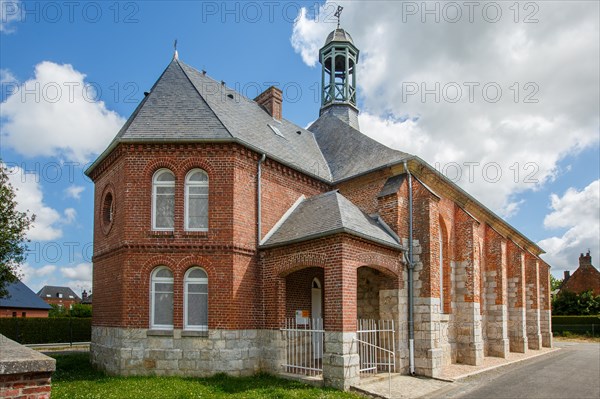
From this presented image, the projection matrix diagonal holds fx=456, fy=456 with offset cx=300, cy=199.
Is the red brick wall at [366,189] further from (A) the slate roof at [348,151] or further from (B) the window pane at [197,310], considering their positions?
(B) the window pane at [197,310]

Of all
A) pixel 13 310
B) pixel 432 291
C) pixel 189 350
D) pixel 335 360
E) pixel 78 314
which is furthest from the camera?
pixel 78 314

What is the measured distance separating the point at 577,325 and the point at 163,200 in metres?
33.4

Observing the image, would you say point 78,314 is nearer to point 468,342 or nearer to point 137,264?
point 137,264

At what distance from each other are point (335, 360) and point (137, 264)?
6.13 meters

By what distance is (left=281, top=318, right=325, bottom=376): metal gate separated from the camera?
487 inches

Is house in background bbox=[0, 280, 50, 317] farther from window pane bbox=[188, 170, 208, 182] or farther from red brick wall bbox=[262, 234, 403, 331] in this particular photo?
red brick wall bbox=[262, 234, 403, 331]

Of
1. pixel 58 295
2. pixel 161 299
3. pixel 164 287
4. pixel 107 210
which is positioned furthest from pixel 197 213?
pixel 58 295

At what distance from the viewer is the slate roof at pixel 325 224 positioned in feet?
39.8

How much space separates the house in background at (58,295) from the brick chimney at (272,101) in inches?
3072

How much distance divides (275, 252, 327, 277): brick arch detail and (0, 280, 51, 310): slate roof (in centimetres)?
3374

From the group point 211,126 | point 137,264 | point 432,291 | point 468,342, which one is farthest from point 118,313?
point 468,342

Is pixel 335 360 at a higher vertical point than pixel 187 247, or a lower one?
lower

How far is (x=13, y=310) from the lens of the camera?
127 ft

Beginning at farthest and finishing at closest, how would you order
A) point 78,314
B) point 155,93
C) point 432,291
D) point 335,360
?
1. point 78,314
2. point 155,93
3. point 432,291
4. point 335,360
